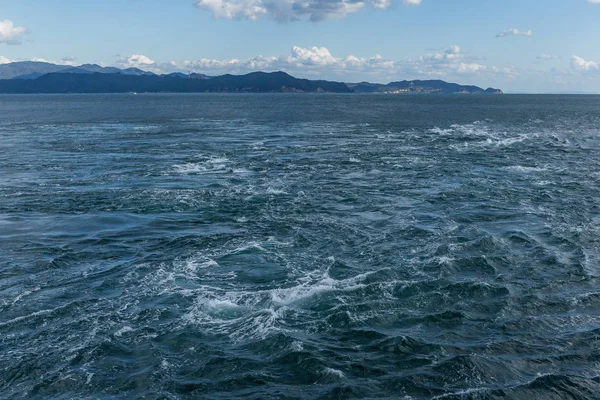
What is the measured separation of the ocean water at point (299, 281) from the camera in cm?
2625

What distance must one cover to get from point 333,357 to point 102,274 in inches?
797

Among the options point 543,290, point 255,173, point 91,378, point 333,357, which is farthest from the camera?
point 255,173

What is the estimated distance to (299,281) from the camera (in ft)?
122

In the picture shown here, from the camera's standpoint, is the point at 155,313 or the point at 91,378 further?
the point at 155,313

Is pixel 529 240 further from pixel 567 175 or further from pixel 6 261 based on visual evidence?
pixel 6 261

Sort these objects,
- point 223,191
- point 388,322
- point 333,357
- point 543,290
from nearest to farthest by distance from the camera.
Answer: point 333,357 < point 388,322 < point 543,290 < point 223,191

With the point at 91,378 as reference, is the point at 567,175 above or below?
above

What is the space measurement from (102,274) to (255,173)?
3645cm

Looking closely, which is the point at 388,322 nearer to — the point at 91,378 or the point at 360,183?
the point at 91,378

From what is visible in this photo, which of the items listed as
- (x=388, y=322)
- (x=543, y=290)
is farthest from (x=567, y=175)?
(x=388, y=322)

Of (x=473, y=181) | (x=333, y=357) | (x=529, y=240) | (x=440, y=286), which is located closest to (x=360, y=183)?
(x=473, y=181)

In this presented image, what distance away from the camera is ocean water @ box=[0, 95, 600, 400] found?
2625 cm

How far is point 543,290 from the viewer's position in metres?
35.3

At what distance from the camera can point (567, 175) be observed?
232 ft
